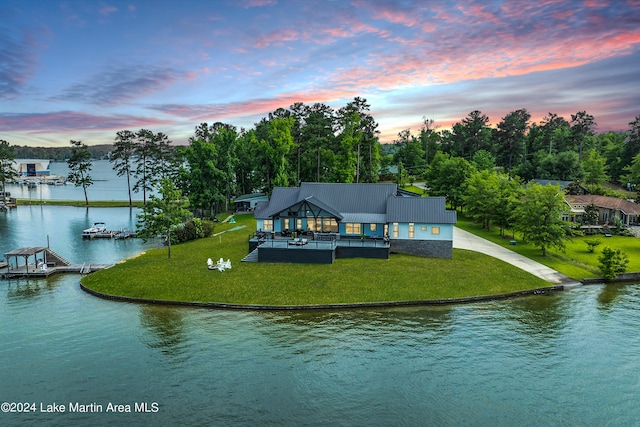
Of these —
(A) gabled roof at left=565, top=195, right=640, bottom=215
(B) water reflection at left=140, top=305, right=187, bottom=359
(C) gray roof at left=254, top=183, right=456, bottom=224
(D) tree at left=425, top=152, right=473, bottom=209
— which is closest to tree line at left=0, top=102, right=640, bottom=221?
(D) tree at left=425, top=152, right=473, bottom=209

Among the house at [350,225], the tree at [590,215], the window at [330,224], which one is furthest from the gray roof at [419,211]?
the tree at [590,215]

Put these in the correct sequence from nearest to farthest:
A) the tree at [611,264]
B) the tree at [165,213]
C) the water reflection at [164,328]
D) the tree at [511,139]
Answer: the water reflection at [164,328] → the tree at [611,264] → the tree at [165,213] → the tree at [511,139]

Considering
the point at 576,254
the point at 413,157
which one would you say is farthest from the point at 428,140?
the point at 576,254

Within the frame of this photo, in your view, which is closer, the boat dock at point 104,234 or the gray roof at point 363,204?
the gray roof at point 363,204

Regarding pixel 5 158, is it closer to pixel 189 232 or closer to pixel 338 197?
pixel 189 232

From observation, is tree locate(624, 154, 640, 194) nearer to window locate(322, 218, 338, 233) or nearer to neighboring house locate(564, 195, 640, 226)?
neighboring house locate(564, 195, 640, 226)

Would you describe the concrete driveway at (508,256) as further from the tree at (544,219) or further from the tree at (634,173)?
the tree at (634,173)

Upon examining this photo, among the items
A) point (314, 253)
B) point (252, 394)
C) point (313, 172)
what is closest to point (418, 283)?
point (314, 253)
